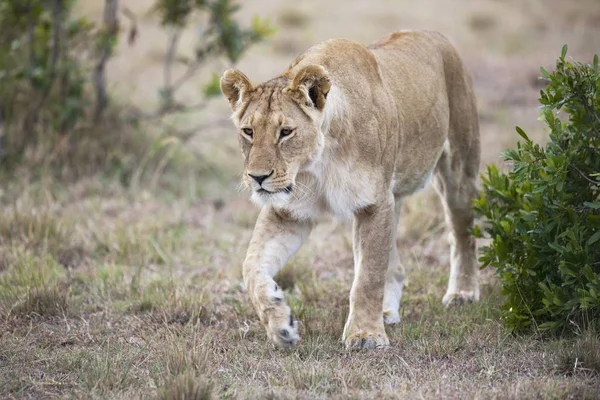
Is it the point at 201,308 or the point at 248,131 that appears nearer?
the point at 248,131

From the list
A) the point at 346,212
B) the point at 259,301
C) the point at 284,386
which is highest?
the point at 346,212

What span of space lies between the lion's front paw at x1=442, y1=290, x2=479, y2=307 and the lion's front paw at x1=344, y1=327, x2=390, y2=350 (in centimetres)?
104

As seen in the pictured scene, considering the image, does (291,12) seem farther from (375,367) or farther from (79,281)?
(375,367)

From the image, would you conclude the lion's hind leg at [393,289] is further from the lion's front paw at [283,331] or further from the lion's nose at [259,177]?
the lion's nose at [259,177]

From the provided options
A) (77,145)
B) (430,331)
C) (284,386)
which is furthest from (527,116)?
(284,386)

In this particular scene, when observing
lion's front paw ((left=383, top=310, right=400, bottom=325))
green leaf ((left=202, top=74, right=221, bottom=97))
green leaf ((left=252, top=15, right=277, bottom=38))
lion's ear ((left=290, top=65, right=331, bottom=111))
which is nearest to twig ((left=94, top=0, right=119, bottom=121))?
green leaf ((left=202, top=74, right=221, bottom=97))

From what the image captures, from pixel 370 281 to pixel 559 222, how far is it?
3.19 feet

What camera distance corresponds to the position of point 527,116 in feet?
36.9

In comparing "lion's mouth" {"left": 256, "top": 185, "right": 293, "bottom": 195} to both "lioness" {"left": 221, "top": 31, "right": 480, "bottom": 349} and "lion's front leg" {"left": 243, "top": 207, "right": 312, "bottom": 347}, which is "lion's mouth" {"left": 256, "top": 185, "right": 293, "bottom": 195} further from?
"lion's front leg" {"left": 243, "top": 207, "right": 312, "bottom": 347}

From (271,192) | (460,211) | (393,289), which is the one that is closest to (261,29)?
(460,211)

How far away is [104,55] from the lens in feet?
28.2

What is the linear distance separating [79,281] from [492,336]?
8.93 ft

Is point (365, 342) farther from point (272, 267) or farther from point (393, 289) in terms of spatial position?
point (393, 289)

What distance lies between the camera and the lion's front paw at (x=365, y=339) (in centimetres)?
448
